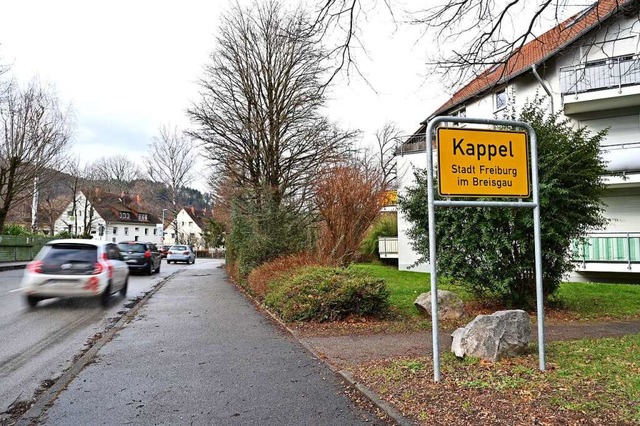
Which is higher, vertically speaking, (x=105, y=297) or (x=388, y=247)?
(x=388, y=247)

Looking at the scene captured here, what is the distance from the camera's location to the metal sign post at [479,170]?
16.9 feet

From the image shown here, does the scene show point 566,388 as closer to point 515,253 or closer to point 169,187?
point 515,253

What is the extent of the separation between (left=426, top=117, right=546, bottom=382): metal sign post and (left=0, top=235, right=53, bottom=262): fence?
32.1 m

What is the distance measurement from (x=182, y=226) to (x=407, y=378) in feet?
288

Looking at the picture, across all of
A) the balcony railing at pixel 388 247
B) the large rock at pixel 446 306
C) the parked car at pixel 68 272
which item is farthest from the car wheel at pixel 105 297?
the balcony railing at pixel 388 247

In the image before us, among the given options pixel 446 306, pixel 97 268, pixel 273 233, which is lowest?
pixel 446 306

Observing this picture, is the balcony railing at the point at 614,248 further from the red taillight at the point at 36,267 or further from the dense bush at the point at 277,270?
the red taillight at the point at 36,267

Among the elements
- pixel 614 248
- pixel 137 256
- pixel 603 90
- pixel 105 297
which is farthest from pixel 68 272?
pixel 603 90

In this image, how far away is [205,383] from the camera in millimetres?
5281

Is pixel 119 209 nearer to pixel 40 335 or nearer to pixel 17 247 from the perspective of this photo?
pixel 17 247

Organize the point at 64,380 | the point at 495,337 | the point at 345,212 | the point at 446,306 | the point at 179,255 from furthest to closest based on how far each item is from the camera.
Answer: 1. the point at 179,255
2. the point at 345,212
3. the point at 446,306
4. the point at 495,337
5. the point at 64,380

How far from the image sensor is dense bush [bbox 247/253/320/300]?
A: 1182 centimetres

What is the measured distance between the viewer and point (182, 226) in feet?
292

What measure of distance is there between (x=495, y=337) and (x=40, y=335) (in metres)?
7.15
